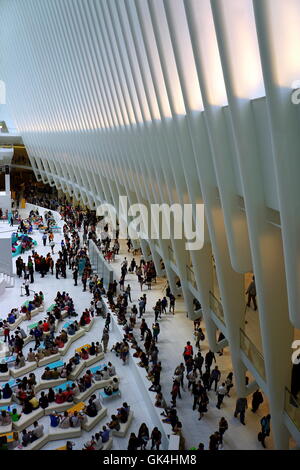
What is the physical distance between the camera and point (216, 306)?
494 inches

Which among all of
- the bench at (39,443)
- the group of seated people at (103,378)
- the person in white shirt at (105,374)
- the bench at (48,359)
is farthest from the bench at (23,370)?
the bench at (39,443)

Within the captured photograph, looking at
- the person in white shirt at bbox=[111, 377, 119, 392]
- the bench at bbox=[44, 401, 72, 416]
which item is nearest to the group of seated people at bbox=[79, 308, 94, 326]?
the person in white shirt at bbox=[111, 377, 119, 392]

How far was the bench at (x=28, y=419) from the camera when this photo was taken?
10.7 metres

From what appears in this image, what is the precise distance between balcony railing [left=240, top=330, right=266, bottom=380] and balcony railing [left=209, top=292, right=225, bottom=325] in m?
1.43

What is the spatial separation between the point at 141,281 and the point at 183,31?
11182 millimetres

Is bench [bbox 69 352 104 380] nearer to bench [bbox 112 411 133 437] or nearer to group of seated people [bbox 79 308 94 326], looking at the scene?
group of seated people [bbox 79 308 94 326]

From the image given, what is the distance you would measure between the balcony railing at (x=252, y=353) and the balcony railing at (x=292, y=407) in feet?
3.02

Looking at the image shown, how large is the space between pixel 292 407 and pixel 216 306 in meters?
4.51

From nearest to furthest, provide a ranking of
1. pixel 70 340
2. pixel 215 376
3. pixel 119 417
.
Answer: pixel 119 417, pixel 215 376, pixel 70 340

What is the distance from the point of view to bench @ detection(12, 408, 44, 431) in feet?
35.2

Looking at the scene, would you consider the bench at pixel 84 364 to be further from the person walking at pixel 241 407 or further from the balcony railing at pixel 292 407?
the balcony railing at pixel 292 407

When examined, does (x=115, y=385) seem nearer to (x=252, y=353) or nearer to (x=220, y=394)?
(x=220, y=394)

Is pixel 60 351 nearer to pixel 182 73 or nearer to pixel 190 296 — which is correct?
pixel 190 296

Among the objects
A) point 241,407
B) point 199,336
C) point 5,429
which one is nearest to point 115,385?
point 5,429
